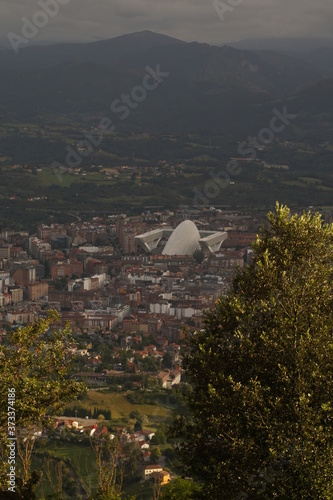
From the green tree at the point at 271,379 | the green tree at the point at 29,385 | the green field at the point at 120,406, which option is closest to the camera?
the green tree at the point at 271,379

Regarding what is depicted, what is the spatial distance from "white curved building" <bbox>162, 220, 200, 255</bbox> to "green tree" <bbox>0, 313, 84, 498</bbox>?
41600 millimetres

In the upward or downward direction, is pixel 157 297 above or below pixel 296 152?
below

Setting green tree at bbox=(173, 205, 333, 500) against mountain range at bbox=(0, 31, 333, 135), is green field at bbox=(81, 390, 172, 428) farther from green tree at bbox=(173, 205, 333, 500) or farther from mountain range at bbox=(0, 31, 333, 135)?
mountain range at bbox=(0, 31, 333, 135)

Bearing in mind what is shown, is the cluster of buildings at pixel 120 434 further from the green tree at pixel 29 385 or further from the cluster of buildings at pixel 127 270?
the green tree at pixel 29 385

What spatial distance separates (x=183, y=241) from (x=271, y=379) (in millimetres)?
42342

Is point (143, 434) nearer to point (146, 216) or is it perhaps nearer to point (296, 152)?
point (146, 216)

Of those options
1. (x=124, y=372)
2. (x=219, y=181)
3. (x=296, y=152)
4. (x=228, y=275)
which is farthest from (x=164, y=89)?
(x=124, y=372)

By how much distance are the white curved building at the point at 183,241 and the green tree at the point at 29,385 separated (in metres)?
41.6

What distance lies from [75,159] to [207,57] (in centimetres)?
10915

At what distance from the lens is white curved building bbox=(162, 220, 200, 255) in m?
49.6

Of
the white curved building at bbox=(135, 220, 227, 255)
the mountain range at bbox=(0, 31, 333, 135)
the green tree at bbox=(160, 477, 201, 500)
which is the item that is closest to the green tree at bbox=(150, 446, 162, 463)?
the green tree at bbox=(160, 477, 201, 500)

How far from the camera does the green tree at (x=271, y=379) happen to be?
272 inches

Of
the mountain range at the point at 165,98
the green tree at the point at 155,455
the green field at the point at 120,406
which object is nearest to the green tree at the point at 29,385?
the green tree at the point at 155,455

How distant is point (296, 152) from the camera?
10425 cm
